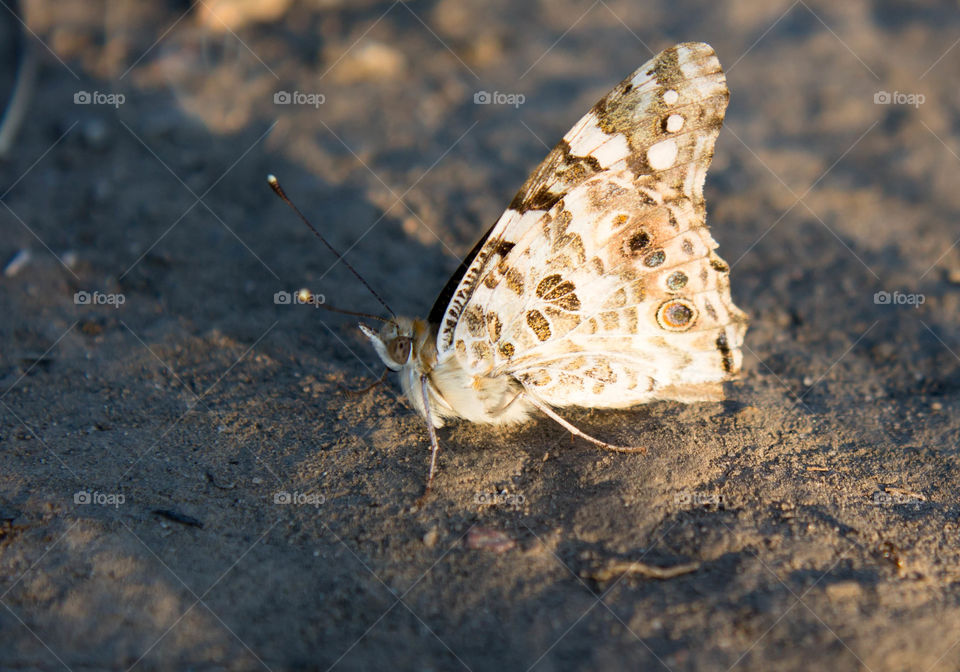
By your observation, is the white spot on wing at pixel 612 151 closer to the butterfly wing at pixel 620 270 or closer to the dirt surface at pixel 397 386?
the butterfly wing at pixel 620 270

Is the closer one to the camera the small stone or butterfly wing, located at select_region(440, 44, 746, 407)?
the small stone

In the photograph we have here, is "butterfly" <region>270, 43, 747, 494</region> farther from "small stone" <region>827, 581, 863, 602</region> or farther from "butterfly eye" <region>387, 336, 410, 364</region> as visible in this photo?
"small stone" <region>827, 581, 863, 602</region>

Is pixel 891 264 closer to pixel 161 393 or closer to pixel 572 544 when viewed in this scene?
pixel 572 544

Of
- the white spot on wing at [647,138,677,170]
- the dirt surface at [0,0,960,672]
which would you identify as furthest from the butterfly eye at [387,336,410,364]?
the white spot on wing at [647,138,677,170]

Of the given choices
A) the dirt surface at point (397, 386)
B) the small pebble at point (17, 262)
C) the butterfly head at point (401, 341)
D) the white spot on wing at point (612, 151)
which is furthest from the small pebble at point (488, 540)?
the small pebble at point (17, 262)

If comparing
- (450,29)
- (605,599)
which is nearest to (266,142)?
(450,29)

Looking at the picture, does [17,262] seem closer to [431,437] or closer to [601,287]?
[431,437]

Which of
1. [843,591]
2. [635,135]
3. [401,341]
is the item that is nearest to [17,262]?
[401,341]
